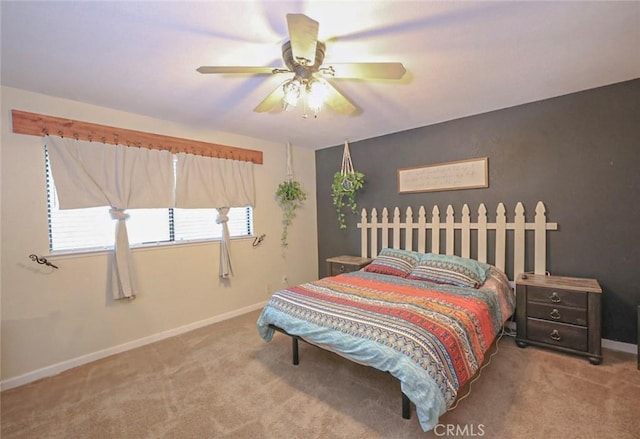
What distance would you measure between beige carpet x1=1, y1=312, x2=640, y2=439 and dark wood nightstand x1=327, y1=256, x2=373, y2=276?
1.34 meters

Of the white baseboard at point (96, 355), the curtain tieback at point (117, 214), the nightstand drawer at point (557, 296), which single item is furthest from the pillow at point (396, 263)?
the curtain tieback at point (117, 214)

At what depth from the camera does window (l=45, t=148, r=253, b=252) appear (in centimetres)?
252

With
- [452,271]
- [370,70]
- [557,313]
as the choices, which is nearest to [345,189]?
[452,271]

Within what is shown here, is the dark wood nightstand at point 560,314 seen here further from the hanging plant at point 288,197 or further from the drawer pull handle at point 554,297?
the hanging plant at point 288,197

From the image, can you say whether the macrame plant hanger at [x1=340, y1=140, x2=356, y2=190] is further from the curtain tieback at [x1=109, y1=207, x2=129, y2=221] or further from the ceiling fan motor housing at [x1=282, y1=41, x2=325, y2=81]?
the curtain tieback at [x1=109, y1=207, x2=129, y2=221]

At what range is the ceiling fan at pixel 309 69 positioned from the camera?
56.7 inches

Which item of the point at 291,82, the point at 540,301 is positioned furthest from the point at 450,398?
the point at 291,82

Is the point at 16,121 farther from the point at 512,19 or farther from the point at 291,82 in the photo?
the point at 512,19

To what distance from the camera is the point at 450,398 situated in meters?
1.60

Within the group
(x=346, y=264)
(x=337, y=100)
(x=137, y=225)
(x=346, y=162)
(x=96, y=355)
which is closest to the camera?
(x=337, y=100)

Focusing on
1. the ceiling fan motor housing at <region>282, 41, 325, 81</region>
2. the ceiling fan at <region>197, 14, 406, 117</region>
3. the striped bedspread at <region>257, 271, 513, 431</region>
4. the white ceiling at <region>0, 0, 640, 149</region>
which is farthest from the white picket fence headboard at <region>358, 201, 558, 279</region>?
the ceiling fan motor housing at <region>282, 41, 325, 81</region>

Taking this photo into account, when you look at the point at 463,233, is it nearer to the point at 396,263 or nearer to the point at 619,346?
the point at 396,263

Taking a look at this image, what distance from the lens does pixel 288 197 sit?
4176 millimetres

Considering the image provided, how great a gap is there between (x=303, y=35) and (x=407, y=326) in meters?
1.74
